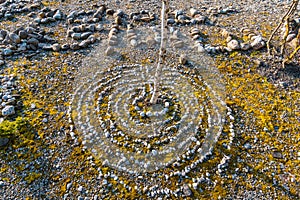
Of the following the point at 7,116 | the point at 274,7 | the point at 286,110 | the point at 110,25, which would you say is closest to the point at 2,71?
the point at 7,116

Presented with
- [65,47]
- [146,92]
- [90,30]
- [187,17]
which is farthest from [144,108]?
[187,17]

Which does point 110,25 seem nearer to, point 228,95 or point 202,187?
point 228,95

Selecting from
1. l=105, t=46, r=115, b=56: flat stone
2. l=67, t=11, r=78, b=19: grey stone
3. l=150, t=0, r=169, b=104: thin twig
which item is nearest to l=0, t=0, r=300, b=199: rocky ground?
l=105, t=46, r=115, b=56: flat stone

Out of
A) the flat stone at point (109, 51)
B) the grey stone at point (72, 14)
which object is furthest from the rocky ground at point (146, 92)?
the grey stone at point (72, 14)

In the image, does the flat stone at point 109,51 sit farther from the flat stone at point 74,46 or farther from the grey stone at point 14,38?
the grey stone at point 14,38

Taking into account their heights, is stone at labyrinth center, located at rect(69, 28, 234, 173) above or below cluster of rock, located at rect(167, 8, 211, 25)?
below

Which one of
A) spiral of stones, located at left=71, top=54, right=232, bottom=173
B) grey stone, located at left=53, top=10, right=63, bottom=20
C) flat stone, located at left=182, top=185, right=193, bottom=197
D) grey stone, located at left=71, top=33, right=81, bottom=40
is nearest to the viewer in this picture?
flat stone, located at left=182, top=185, right=193, bottom=197

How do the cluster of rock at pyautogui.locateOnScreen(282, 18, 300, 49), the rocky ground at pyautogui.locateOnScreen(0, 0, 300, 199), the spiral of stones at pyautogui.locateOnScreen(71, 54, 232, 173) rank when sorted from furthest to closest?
1. the cluster of rock at pyautogui.locateOnScreen(282, 18, 300, 49)
2. the spiral of stones at pyautogui.locateOnScreen(71, 54, 232, 173)
3. the rocky ground at pyautogui.locateOnScreen(0, 0, 300, 199)

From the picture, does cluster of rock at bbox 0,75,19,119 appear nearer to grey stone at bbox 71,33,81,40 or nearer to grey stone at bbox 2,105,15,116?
grey stone at bbox 2,105,15,116

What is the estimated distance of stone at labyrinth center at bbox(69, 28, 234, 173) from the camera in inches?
288

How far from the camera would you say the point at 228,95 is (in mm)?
8609

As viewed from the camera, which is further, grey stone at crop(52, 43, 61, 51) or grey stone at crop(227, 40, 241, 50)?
grey stone at crop(52, 43, 61, 51)

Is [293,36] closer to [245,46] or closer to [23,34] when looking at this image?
[245,46]

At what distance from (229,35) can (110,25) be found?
4.59 meters
